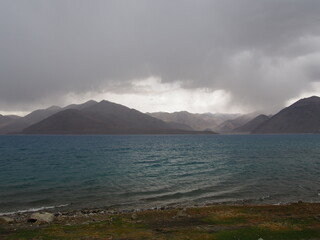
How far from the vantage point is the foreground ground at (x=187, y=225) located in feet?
64.3

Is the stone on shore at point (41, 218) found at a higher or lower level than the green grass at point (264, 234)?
lower

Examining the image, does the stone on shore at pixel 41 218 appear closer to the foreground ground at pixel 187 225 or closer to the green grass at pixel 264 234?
the foreground ground at pixel 187 225

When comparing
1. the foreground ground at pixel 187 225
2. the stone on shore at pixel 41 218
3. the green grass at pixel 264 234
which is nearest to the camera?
the green grass at pixel 264 234

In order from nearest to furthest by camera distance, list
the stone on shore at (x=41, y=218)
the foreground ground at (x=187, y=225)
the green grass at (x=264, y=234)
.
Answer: the green grass at (x=264, y=234), the foreground ground at (x=187, y=225), the stone on shore at (x=41, y=218)

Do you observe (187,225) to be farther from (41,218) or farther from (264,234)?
(41,218)

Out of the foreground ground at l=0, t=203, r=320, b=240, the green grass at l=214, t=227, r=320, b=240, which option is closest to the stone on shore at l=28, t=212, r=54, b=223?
the foreground ground at l=0, t=203, r=320, b=240

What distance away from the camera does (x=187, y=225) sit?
2236cm

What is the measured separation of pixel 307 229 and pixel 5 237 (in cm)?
2131

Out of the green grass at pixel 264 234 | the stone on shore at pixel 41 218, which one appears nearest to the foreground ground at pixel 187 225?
the green grass at pixel 264 234

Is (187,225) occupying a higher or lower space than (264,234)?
lower

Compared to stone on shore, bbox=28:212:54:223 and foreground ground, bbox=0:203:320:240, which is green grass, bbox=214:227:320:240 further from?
stone on shore, bbox=28:212:54:223

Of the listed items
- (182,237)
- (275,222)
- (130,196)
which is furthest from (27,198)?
(275,222)

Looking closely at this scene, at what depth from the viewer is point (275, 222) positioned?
2252 cm

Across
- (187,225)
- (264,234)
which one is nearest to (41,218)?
(187,225)
